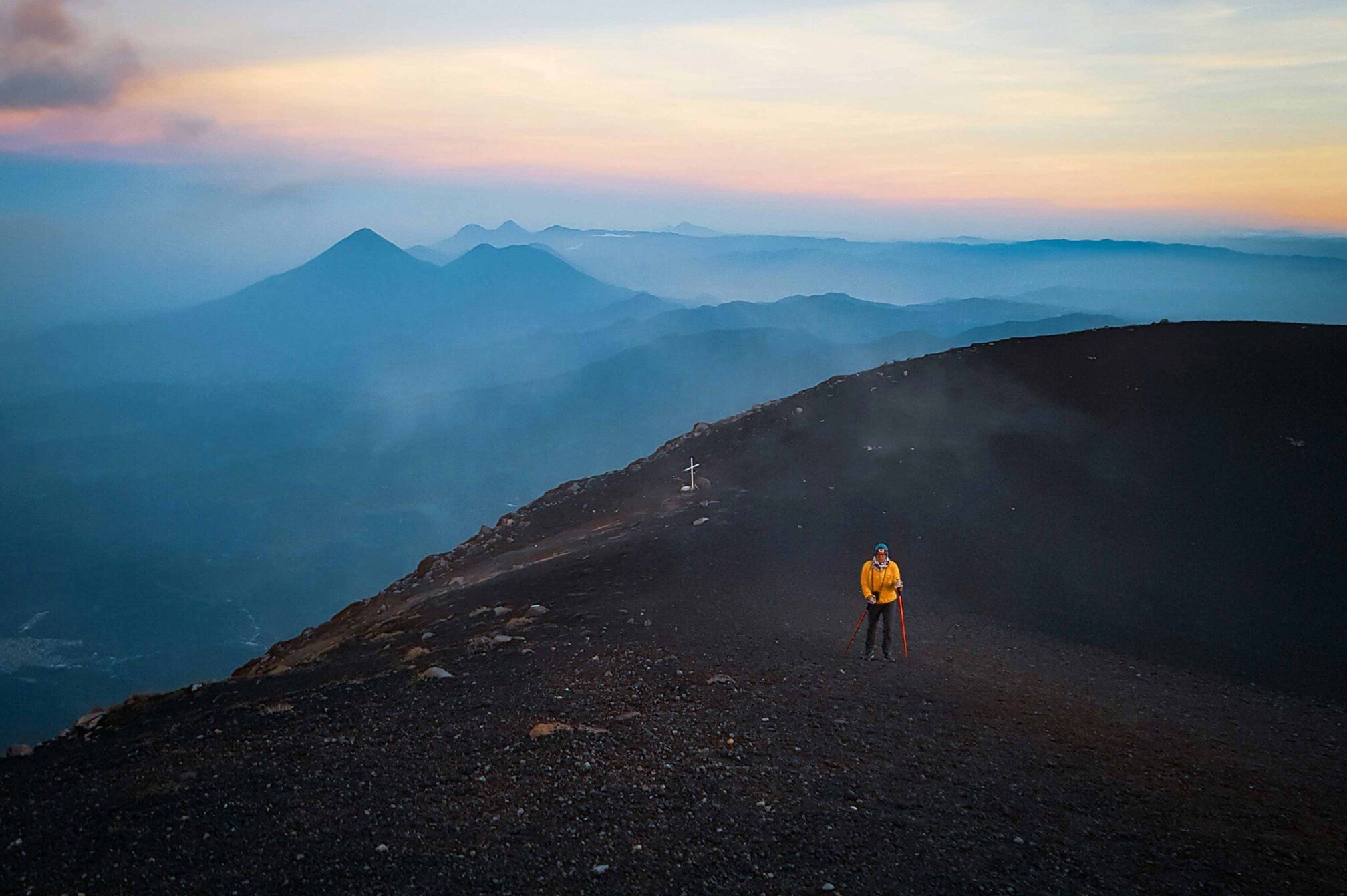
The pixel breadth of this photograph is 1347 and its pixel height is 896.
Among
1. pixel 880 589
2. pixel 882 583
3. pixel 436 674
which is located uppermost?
pixel 882 583

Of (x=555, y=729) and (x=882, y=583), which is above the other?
(x=882, y=583)

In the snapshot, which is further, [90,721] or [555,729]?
[90,721]

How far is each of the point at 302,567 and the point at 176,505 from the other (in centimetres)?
6330

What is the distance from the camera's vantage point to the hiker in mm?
11984

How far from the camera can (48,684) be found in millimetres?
105438

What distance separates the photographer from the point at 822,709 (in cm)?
1022

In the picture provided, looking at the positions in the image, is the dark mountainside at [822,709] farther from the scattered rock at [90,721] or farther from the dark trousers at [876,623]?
the scattered rock at [90,721]

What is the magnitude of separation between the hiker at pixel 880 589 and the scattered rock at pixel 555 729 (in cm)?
506

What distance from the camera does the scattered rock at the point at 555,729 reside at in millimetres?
9219

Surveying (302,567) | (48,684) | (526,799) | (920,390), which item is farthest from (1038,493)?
(302,567)

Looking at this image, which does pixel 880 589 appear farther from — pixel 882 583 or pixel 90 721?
pixel 90 721

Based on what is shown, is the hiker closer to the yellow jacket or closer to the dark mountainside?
the yellow jacket

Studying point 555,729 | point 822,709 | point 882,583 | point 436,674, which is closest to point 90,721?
point 436,674

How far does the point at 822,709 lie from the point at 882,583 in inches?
105
